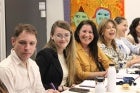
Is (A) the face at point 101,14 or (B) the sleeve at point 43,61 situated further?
(A) the face at point 101,14

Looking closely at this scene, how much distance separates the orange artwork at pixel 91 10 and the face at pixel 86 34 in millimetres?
2722

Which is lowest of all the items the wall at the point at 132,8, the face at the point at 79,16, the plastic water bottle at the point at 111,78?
the plastic water bottle at the point at 111,78

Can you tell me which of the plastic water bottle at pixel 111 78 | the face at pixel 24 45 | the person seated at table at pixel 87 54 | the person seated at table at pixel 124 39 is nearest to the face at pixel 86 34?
the person seated at table at pixel 87 54

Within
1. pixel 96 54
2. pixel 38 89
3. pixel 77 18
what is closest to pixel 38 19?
pixel 77 18

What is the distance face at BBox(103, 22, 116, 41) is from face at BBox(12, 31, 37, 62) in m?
1.69

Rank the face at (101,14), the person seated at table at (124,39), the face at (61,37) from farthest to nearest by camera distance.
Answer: the face at (101,14) < the person seated at table at (124,39) < the face at (61,37)

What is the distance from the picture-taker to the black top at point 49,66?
8.20 ft

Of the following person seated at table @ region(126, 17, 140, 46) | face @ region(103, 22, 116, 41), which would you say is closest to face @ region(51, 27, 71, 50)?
face @ region(103, 22, 116, 41)

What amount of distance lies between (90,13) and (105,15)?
0.32 meters

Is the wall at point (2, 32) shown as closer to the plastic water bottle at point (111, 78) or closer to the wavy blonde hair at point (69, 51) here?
the wavy blonde hair at point (69, 51)

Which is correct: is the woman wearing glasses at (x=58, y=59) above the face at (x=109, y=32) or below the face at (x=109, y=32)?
below

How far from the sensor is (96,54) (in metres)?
3.15

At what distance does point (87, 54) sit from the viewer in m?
3.08

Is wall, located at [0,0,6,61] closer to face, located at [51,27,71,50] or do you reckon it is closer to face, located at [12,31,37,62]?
face, located at [51,27,71,50]
